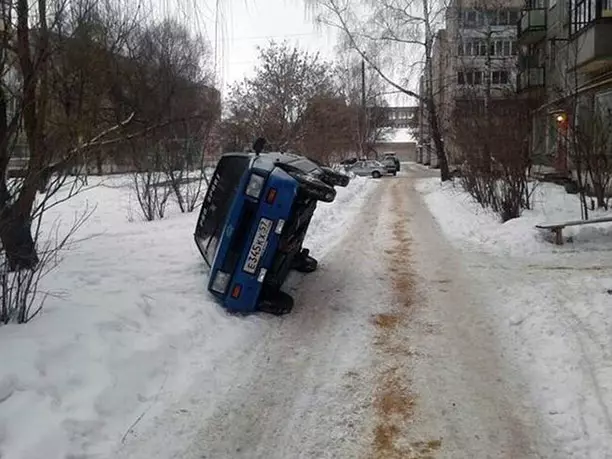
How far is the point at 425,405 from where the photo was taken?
420 cm

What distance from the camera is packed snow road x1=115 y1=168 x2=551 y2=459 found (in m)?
3.66

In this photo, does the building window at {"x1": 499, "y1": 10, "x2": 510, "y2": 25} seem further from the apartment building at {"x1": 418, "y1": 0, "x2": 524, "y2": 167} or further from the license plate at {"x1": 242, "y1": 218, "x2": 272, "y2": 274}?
the license plate at {"x1": 242, "y1": 218, "x2": 272, "y2": 274}

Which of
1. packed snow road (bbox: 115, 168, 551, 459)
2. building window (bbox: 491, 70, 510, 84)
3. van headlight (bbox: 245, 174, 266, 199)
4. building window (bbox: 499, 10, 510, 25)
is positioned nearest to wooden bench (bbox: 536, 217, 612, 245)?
packed snow road (bbox: 115, 168, 551, 459)

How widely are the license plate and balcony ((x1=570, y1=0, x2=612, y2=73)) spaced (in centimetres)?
1454

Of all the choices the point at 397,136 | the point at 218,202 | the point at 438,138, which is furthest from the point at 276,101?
the point at 397,136

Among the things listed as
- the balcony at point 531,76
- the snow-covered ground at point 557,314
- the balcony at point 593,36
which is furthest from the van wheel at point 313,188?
the balcony at point 531,76

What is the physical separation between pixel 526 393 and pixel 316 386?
1479 millimetres

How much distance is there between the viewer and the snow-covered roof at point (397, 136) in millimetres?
92250

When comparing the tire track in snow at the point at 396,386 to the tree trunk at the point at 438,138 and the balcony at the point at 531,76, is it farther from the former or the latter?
the balcony at the point at 531,76

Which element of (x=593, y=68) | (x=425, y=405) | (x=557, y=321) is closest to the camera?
(x=425, y=405)

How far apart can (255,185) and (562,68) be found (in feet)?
80.0

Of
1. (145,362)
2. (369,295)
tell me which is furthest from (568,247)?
(145,362)

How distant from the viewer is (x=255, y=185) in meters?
5.97

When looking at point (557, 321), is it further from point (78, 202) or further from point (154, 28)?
point (78, 202)
